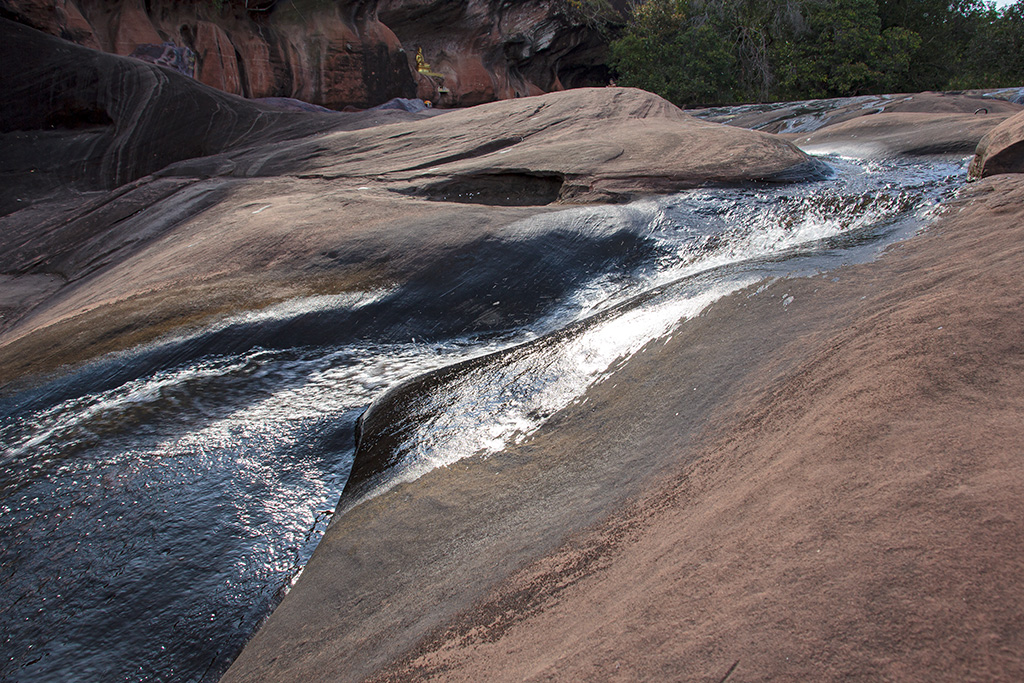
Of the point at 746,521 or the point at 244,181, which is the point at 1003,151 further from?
the point at 244,181

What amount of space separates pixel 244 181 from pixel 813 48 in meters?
16.1

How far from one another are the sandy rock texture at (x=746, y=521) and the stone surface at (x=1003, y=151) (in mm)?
1357

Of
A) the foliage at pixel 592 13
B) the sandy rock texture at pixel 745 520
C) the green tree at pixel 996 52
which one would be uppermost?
the foliage at pixel 592 13

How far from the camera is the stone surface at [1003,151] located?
3.64 metres

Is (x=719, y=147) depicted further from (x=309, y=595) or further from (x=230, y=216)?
(x=309, y=595)

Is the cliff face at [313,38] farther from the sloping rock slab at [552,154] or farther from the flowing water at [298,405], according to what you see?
the flowing water at [298,405]

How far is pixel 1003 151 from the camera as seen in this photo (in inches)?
145

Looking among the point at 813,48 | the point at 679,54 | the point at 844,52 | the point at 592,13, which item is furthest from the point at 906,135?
the point at 592,13

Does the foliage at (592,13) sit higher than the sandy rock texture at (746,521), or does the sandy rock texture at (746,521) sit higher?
the foliage at (592,13)

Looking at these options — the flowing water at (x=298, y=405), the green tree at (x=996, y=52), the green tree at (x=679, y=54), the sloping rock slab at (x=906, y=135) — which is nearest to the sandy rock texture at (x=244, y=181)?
the flowing water at (x=298, y=405)

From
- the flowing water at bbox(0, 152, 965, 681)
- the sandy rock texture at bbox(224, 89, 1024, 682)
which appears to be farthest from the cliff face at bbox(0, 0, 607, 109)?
the sandy rock texture at bbox(224, 89, 1024, 682)

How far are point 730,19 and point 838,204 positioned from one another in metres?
17.0

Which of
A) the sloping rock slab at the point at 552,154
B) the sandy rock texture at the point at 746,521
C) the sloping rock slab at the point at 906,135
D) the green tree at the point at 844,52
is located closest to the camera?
the sandy rock texture at the point at 746,521

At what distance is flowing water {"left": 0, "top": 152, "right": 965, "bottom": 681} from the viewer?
192cm
